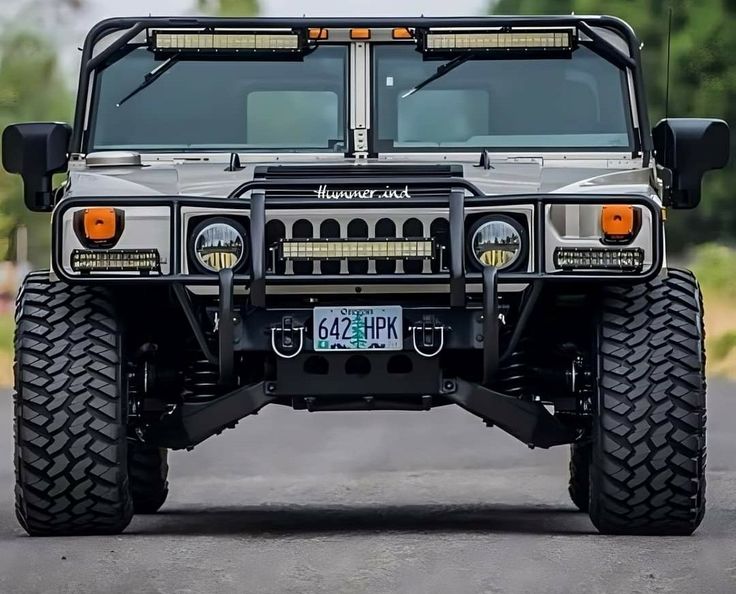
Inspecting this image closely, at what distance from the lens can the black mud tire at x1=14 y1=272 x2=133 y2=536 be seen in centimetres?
948

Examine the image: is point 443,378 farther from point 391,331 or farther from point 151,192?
point 151,192

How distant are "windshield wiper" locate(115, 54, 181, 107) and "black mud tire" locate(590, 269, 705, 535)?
256 cm

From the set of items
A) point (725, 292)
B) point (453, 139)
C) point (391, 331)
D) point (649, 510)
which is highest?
point (453, 139)

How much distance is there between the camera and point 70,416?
31.1 ft

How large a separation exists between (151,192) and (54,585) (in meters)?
2.19

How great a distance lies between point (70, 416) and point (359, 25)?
2.54 metres

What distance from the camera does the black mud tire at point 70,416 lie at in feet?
31.1

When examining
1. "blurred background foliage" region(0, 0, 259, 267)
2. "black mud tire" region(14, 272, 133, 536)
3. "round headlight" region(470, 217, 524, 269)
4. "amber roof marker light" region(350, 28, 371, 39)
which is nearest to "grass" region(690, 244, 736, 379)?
"blurred background foliage" region(0, 0, 259, 267)

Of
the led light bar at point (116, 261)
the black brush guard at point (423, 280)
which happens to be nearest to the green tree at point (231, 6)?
A: the black brush guard at point (423, 280)

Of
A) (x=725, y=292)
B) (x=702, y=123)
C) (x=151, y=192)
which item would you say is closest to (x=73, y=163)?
(x=151, y=192)

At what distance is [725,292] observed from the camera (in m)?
40.0

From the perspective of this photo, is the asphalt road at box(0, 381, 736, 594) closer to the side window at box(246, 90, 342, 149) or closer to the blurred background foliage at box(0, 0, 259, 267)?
the side window at box(246, 90, 342, 149)

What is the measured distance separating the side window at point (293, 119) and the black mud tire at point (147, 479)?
1.70 meters

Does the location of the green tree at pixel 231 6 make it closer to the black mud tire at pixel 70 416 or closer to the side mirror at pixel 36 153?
the side mirror at pixel 36 153
